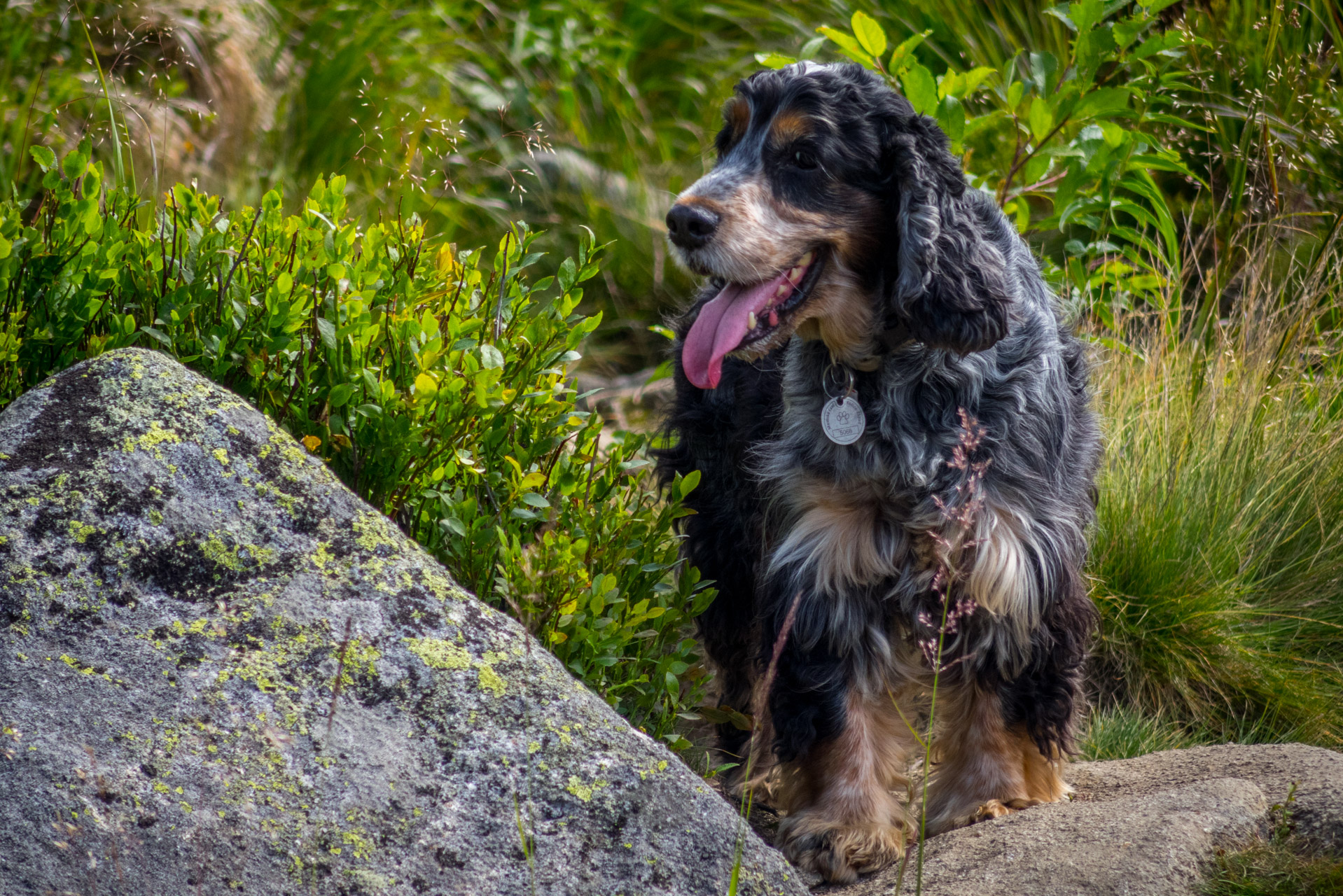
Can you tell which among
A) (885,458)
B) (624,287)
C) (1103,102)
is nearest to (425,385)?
(885,458)

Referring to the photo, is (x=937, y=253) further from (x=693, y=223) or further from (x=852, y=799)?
(x=852, y=799)

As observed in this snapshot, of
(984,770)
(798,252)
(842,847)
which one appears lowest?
(842,847)

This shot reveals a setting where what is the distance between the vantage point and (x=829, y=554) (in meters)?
3.13

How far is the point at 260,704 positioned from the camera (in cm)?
213

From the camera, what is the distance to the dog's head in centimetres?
303

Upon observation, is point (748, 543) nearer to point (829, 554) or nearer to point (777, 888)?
point (829, 554)

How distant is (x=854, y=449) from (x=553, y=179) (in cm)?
541

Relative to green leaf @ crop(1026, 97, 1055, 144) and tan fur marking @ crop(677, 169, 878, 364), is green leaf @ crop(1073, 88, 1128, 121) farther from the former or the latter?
tan fur marking @ crop(677, 169, 878, 364)

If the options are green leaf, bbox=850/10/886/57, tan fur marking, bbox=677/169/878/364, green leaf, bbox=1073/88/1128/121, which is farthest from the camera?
green leaf, bbox=1073/88/1128/121

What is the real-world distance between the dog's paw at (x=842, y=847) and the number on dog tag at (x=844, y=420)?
0.98 meters

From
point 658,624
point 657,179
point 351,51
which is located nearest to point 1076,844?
point 658,624

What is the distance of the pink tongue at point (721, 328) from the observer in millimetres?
3104

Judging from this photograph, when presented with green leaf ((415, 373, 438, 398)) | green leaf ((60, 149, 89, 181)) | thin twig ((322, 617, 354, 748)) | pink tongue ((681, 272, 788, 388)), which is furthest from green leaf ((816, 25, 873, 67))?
thin twig ((322, 617, 354, 748))

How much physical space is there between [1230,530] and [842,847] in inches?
76.0
